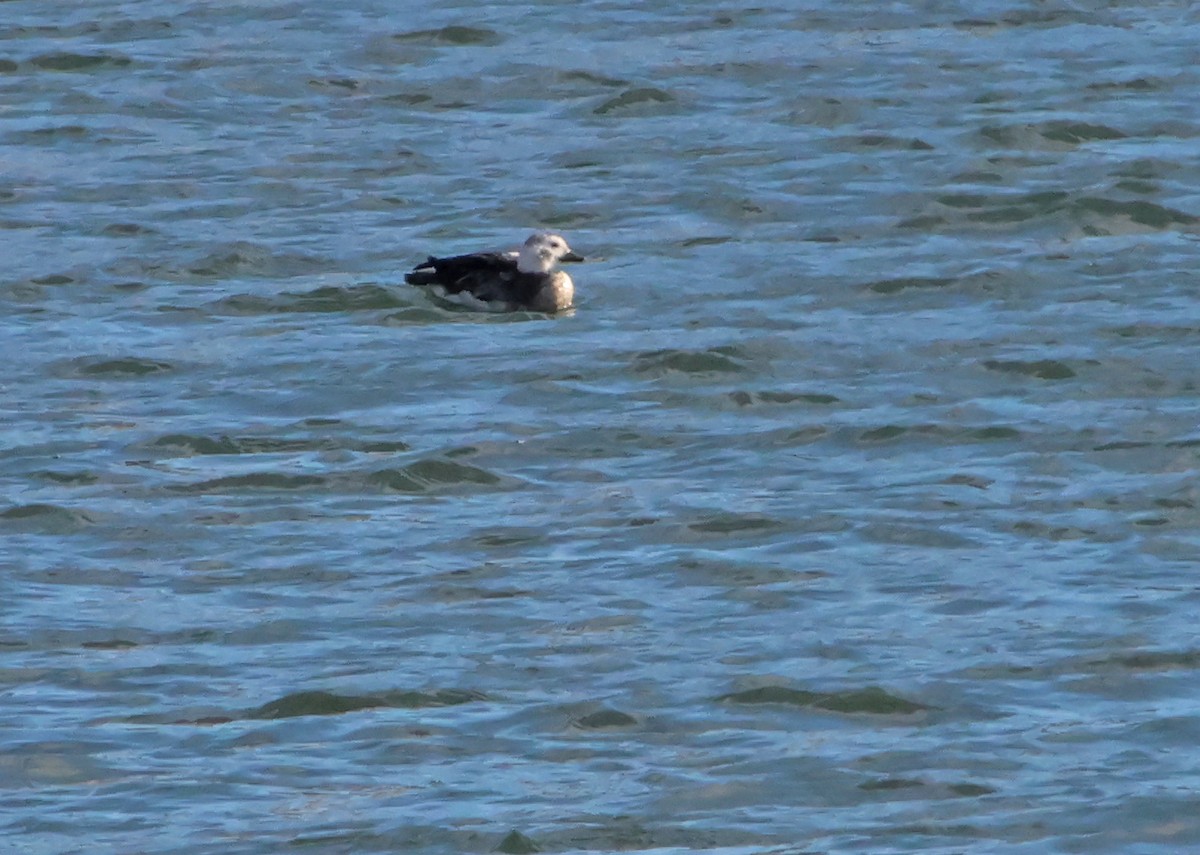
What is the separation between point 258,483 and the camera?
13.3 metres

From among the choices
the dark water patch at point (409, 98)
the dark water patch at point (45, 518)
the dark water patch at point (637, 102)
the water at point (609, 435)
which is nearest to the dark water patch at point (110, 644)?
the water at point (609, 435)

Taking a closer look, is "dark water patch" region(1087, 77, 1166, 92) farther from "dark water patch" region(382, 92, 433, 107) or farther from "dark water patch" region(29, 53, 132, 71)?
"dark water patch" region(29, 53, 132, 71)

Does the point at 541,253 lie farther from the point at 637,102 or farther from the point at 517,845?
the point at 517,845

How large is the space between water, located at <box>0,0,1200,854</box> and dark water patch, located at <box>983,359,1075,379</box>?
25 mm

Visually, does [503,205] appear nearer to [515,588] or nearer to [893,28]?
[893,28]

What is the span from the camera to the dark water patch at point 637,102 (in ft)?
66.6

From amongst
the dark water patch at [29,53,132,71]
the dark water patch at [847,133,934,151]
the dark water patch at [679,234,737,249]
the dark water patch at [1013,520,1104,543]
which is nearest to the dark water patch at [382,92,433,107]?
the dark water patch at [29,53,132,71]

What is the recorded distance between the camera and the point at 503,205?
60.2 feet

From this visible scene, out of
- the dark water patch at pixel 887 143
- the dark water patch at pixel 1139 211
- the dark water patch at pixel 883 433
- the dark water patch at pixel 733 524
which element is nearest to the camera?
the dark water patch at pixel 733 524

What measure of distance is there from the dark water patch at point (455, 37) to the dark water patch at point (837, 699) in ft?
39.2

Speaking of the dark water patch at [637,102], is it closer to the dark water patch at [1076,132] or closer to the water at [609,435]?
the water at [609,435]

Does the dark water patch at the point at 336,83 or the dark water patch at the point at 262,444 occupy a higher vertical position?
the dark water patch at the point at 336,83

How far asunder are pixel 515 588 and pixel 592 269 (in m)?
5.39

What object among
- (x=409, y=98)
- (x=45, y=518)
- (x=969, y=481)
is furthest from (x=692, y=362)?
(x=409, y=98)
